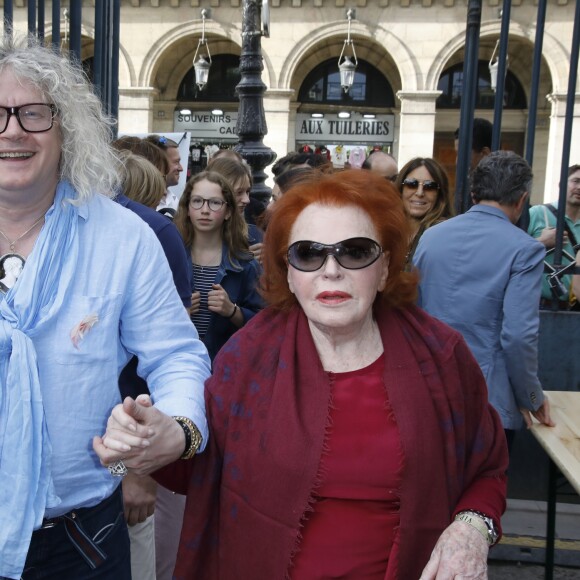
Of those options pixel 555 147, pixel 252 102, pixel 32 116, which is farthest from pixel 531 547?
pixel 555 147

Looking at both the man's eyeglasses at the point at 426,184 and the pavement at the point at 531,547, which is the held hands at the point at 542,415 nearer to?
the pavement at the point at 531,547

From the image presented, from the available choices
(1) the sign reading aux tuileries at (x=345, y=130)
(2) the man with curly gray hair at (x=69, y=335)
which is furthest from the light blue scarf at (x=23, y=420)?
(1) the sign reading aux tuileries at (x=345, y=130)

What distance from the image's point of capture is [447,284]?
361 centimetres

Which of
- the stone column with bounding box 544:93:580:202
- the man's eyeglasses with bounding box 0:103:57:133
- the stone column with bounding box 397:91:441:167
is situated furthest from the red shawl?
the stone column with bounding box 397:91:441:167

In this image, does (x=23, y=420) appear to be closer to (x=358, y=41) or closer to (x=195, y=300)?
(x=195, y=300)

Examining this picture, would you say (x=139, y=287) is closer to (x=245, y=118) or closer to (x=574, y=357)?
(x=574, y=357)

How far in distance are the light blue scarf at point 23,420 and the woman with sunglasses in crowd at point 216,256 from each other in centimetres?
199

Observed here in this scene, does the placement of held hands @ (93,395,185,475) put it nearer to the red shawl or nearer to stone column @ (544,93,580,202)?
the red shawl

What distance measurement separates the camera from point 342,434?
1.86 metres

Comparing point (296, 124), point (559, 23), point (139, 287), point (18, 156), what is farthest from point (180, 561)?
point (296, 124)

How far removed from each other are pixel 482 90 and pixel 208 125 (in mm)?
7880

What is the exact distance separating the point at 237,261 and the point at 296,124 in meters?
16.2

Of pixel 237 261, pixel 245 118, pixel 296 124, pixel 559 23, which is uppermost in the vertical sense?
pixel 559 23

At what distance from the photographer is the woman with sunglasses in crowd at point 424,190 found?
438cm
